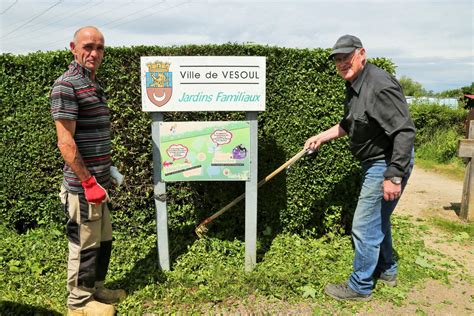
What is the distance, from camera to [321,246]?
14.3 feet

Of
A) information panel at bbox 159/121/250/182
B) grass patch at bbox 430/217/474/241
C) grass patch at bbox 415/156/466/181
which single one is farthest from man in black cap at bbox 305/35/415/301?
grass patch at bbox 415/156/466/181

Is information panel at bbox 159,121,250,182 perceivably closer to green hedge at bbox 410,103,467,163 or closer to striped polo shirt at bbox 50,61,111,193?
striped polo shirt at bbox 50,61,111,193

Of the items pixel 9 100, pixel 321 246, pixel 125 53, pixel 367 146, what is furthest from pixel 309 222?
pixel 9 100

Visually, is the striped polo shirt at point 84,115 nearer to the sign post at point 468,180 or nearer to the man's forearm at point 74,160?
the man's forearm at point 74,160

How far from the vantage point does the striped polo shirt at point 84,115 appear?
2596 millimetres

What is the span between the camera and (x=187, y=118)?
4.21m

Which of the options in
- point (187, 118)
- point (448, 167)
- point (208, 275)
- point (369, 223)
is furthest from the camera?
point (448, 167)

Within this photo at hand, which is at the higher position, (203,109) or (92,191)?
(203,109)

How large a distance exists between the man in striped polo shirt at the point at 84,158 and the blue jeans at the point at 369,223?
83.5 inches

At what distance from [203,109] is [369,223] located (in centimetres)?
177

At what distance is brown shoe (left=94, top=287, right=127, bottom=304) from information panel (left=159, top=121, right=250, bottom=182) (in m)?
1.11

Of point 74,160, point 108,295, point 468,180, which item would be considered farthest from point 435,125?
point 74,160

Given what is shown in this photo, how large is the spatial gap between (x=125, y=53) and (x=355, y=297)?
338 cm

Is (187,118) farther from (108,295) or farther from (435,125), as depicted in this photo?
Result: (435,125)
